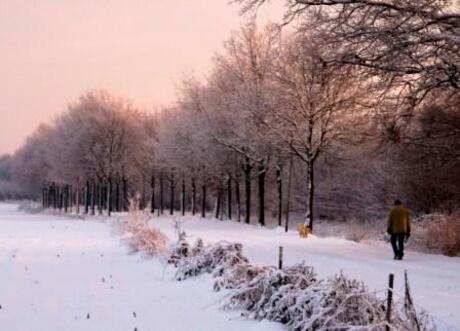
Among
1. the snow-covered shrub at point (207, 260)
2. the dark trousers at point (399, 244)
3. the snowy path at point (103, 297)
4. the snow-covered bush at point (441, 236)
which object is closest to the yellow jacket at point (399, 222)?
the dark trousers at point (399, 244)

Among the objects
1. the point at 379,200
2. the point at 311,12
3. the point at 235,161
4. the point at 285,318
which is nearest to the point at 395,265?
the point at 311,12

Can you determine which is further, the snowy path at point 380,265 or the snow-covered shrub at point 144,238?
the snow-covered shrub at point 144,238

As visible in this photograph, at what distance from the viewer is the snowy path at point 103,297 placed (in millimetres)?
10133

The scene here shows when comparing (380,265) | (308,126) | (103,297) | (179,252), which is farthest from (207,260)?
(308,126)

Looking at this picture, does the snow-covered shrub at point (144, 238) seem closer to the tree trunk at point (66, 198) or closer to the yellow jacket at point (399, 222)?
the yellow jacket at point (399, 222)

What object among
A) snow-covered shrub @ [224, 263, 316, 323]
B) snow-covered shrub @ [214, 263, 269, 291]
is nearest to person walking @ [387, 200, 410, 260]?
snow-covered shrub @ [214, 263, 269, 291]

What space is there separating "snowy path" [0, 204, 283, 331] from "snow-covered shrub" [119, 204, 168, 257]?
50cm

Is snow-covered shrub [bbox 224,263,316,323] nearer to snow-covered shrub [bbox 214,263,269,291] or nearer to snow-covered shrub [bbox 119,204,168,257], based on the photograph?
snow-covered shrub [bbox 214,263,269,291]

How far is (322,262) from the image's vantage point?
1872 cm

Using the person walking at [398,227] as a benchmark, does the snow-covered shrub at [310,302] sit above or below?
below

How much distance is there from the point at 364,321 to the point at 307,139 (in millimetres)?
28304

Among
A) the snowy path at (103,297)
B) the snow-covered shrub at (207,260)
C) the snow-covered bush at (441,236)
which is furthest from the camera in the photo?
the snow-covered bush at (441,236)

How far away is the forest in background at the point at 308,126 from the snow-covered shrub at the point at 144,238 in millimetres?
5897

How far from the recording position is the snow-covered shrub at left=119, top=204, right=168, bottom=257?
19953mm
